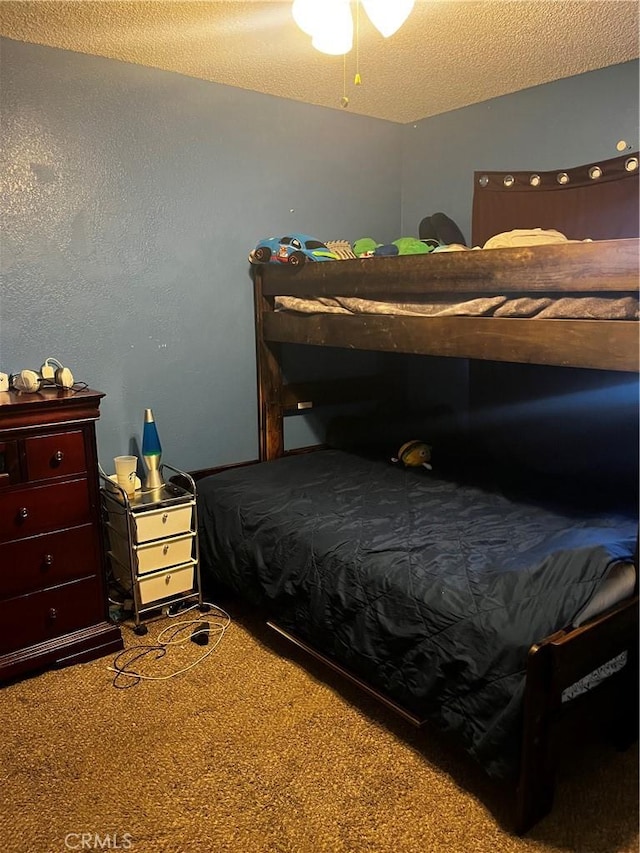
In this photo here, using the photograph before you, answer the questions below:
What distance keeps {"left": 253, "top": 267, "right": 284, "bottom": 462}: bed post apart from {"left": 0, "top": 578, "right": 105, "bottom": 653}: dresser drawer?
114cm

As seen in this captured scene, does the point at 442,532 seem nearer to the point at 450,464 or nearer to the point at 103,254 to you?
the point at 450,464

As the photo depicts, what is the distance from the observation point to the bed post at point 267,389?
3082 mm

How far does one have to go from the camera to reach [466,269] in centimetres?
207

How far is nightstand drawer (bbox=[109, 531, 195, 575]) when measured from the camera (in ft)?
8.23

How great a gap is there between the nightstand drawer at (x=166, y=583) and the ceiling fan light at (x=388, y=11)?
2062 millimetres

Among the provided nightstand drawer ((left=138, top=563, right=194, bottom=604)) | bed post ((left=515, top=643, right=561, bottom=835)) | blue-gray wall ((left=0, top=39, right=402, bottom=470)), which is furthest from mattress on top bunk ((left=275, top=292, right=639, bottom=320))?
nightstand drawer ((left=138, top=563, right=194, bottom=604))

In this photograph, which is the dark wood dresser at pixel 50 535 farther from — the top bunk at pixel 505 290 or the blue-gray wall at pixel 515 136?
the blue-gray wall at pixel 515 136

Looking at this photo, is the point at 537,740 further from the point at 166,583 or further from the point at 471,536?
the point at 166,583

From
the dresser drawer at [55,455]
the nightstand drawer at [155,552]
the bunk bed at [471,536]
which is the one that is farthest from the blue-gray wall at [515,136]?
the dresser drawer at [55,455]

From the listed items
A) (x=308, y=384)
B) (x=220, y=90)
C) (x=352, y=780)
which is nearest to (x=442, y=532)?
(x=352, y=780)

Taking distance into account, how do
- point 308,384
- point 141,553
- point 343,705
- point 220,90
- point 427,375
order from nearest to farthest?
point 343,705 → point 141,553 → point 220,90 → point 308,384 → point 427,375

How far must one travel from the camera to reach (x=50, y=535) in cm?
223

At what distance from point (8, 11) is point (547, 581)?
248 centimetres

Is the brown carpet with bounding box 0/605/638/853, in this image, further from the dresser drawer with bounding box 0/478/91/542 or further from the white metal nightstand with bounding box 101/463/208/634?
the dresser drawer with bounding box 0/478/91/542
